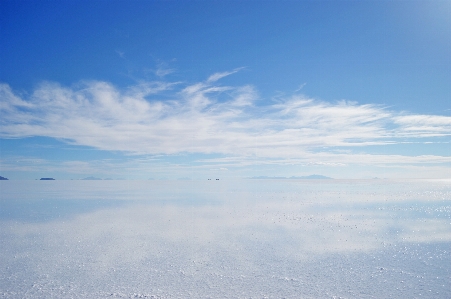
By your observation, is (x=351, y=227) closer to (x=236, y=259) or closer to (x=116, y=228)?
(x=236, y=259)

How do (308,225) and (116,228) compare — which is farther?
(308,225)

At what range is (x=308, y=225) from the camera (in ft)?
54.7

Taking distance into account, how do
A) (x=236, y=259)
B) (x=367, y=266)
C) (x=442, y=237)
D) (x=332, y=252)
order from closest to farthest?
(x=367, y=266), (x=236, y=259), (x=332, y=252), (x=442, y=237)

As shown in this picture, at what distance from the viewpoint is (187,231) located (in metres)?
14.9

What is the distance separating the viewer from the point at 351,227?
1619 cm

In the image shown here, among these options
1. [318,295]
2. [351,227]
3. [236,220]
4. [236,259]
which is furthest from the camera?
[236,220]

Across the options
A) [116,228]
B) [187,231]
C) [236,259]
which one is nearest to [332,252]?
[236,259]

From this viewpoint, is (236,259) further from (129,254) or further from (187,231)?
(187,231)

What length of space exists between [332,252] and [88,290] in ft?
26.4

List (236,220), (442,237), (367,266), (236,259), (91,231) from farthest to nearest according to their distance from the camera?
1. (236,220)
2. (91,231)
3. (442,237)
4. (236,259)
5. (367,266)

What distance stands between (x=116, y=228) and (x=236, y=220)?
6572 mm

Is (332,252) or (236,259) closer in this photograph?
(236,259)

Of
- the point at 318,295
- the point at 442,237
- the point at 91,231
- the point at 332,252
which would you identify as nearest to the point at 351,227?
the point at 442,237

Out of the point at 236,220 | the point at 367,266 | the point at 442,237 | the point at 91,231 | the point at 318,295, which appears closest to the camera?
the point at 318,295
